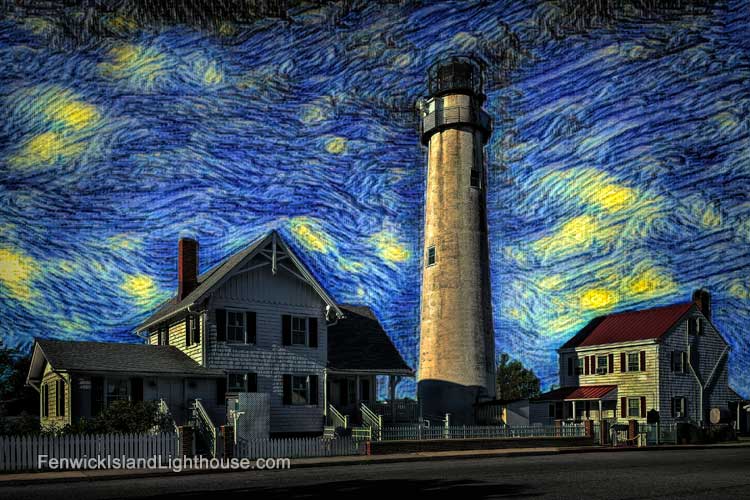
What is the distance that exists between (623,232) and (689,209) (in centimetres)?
577

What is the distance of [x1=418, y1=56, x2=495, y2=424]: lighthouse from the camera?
4438cm

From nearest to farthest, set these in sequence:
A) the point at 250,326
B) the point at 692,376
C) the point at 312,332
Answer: the point at 250,326, the point at 312,332, the point at 692,376

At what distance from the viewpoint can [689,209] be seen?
67438mm

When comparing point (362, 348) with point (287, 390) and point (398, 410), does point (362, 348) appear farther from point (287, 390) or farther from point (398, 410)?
point (287, 390)

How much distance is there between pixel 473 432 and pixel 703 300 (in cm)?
2616

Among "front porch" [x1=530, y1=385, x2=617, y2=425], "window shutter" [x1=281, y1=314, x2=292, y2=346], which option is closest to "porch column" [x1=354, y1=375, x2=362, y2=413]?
"window shutter" [x1=281, y1=314, x2=292, y2=346]

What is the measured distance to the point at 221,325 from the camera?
35.1 m

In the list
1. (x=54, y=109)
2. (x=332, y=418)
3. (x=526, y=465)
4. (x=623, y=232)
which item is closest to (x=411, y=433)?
(x=332, y=418)

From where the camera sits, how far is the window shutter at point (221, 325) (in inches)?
1375

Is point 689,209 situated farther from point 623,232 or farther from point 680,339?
point 680,339

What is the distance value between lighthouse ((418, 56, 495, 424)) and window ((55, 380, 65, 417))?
19423mm

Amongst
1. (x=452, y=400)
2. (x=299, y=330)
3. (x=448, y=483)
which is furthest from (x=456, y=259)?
(x=448, y=483)

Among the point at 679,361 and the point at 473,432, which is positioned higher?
the point at 679,361

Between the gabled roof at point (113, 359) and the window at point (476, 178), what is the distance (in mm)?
19476
